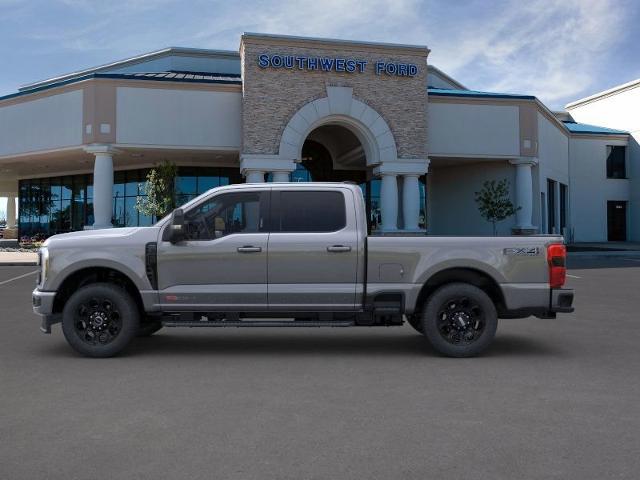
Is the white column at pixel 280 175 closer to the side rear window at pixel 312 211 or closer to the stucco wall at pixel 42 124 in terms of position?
the stucco wall at pixel 42 124

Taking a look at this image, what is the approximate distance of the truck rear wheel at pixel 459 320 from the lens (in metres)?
7.39

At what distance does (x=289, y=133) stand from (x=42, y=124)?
1245 centimetres

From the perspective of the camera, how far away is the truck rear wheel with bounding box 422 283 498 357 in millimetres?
7391

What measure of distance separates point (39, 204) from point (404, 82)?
25775 mm

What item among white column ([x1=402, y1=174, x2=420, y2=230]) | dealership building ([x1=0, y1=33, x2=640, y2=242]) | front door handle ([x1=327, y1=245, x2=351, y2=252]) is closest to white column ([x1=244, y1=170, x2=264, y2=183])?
dealership building ([x1=0, y1=33, x2=640, y2=242])

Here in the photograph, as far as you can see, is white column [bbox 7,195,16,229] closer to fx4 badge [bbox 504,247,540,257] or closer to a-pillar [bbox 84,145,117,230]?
a-pillar [bbox 84,145,117,230]

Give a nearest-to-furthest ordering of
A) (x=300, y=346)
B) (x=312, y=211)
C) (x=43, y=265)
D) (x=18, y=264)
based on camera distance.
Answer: (x=43, y=265), (x=312, y=211), (x=300, y=346), (x=18, y=264)

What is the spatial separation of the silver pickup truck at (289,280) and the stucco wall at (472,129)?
2386 cm

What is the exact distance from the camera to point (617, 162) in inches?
1754

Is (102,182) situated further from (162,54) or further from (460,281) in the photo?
(460,281)

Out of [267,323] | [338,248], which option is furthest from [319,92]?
[267,323]

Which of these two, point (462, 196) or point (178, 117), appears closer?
point (178, 117)

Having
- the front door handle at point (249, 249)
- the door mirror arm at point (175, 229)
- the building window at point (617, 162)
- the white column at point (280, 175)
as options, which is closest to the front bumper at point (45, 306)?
the door mirror arm at point (175, 229)

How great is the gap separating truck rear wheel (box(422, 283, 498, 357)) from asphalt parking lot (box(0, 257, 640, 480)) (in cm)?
20
